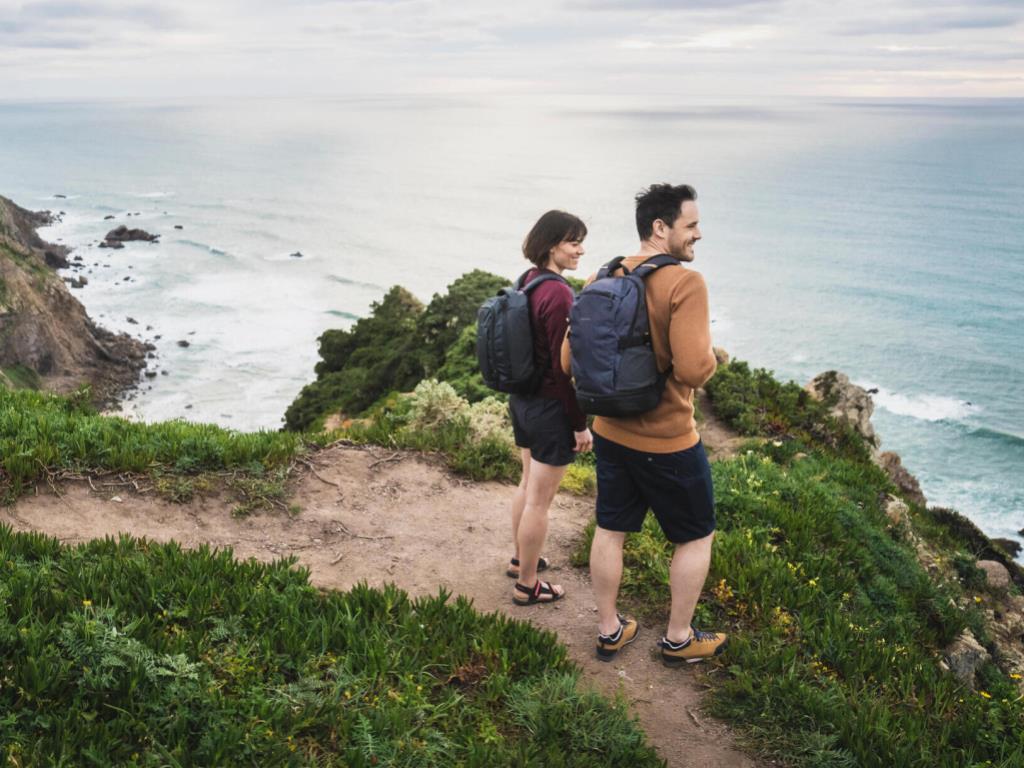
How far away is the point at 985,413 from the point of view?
43.8 meters

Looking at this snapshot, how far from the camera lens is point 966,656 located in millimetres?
6418

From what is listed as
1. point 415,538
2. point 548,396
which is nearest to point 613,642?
point 548,396

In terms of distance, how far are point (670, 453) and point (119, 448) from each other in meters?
4.96

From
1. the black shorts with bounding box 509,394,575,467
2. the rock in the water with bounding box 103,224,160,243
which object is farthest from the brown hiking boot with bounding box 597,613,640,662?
the rock in the water with bounding box 103,224,160,243

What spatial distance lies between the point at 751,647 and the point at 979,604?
5.42m

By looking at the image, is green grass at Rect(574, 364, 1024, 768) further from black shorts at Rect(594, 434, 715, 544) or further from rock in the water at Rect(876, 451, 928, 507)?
rock in the water at Rect(876, 451, 928, 507)

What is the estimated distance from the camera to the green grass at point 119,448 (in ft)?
20.9

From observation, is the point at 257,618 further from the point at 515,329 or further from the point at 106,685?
the point at 515,329

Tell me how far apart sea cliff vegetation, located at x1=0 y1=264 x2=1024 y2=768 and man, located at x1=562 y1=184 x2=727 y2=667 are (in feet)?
1.47

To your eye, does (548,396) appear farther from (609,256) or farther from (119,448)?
(609,256)

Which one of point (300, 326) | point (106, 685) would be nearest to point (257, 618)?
point (106, 685)

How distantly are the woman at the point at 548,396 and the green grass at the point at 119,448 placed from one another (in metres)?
3.05

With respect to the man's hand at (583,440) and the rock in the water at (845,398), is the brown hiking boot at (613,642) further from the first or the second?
the rock in the water at (845,398)

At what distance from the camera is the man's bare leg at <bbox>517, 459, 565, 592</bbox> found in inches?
194
